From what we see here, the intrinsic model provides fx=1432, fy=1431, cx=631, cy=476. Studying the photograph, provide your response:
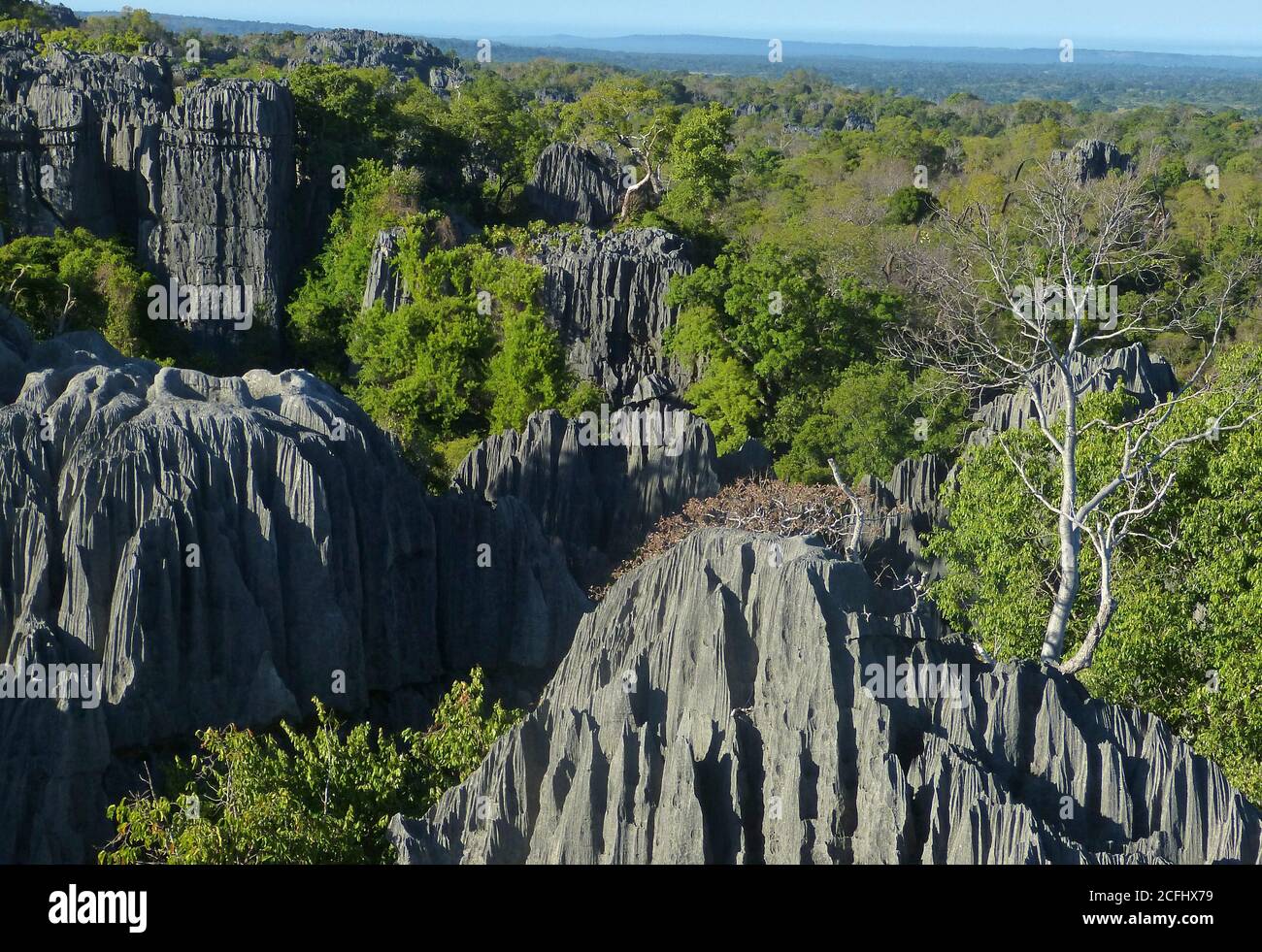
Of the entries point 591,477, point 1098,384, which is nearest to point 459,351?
point 591,477

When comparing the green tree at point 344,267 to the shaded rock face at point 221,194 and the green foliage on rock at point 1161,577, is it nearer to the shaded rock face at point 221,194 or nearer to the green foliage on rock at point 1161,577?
the shaded rock face at point 221,194

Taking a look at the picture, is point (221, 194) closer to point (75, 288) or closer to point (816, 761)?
point (75, 288)

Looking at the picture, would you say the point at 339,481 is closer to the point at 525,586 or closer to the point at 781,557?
the point at 525,586

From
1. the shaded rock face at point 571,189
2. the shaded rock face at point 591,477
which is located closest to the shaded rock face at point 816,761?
the shaded rock face at point 591,477

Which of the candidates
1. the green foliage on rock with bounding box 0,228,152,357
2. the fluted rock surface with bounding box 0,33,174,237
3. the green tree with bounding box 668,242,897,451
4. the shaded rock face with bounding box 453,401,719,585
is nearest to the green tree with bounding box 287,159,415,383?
the green foliage on rock with bounding box 0,228,152,357

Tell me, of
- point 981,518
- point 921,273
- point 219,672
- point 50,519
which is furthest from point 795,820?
point 921,273

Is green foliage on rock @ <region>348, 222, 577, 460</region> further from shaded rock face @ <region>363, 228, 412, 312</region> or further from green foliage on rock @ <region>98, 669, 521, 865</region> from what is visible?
green foliage on rock @ <region>98, 669, 521, 865</region>
